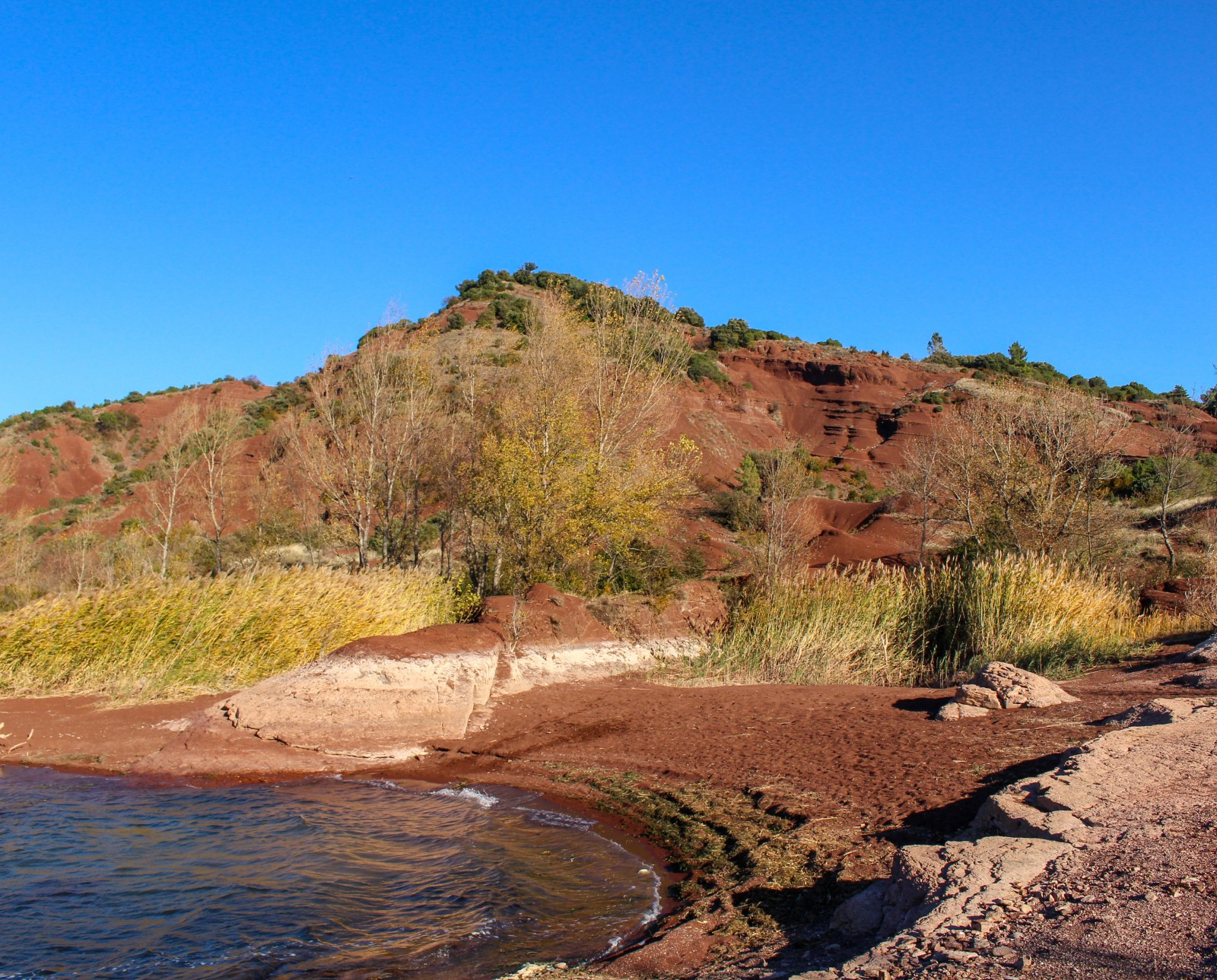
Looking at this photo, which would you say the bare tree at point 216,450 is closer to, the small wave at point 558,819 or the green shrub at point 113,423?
the small wave at point 558,819

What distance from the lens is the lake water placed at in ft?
17.3

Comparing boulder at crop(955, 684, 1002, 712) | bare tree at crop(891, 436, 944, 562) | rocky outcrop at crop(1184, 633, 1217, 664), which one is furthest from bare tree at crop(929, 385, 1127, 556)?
boulder at crop(955, 684, 1002, 712)

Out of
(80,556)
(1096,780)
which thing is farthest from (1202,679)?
(80,556)

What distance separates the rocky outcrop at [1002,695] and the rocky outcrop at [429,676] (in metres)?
6.01

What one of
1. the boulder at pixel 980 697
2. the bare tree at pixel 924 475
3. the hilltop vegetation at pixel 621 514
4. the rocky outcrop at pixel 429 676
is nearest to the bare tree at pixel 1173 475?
the hilltop vegetation at pixel 621 514

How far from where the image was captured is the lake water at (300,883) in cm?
526

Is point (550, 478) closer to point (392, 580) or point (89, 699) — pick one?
point (392, 580)

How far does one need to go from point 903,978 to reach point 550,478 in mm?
15248

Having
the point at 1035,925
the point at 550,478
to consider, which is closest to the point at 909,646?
the point at 550,478

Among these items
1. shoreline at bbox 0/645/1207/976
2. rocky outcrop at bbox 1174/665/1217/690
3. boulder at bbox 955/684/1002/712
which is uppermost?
rocky outcrop at bbox 1174/665/1217/690

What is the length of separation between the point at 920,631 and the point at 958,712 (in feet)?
18.5

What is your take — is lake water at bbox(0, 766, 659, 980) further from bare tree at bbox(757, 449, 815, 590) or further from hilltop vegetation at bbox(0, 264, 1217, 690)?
bare tree at bbox(757, 449, 815, 590)

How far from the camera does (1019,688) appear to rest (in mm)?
9031

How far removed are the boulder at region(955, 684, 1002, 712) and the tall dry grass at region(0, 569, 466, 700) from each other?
9.42 metres
